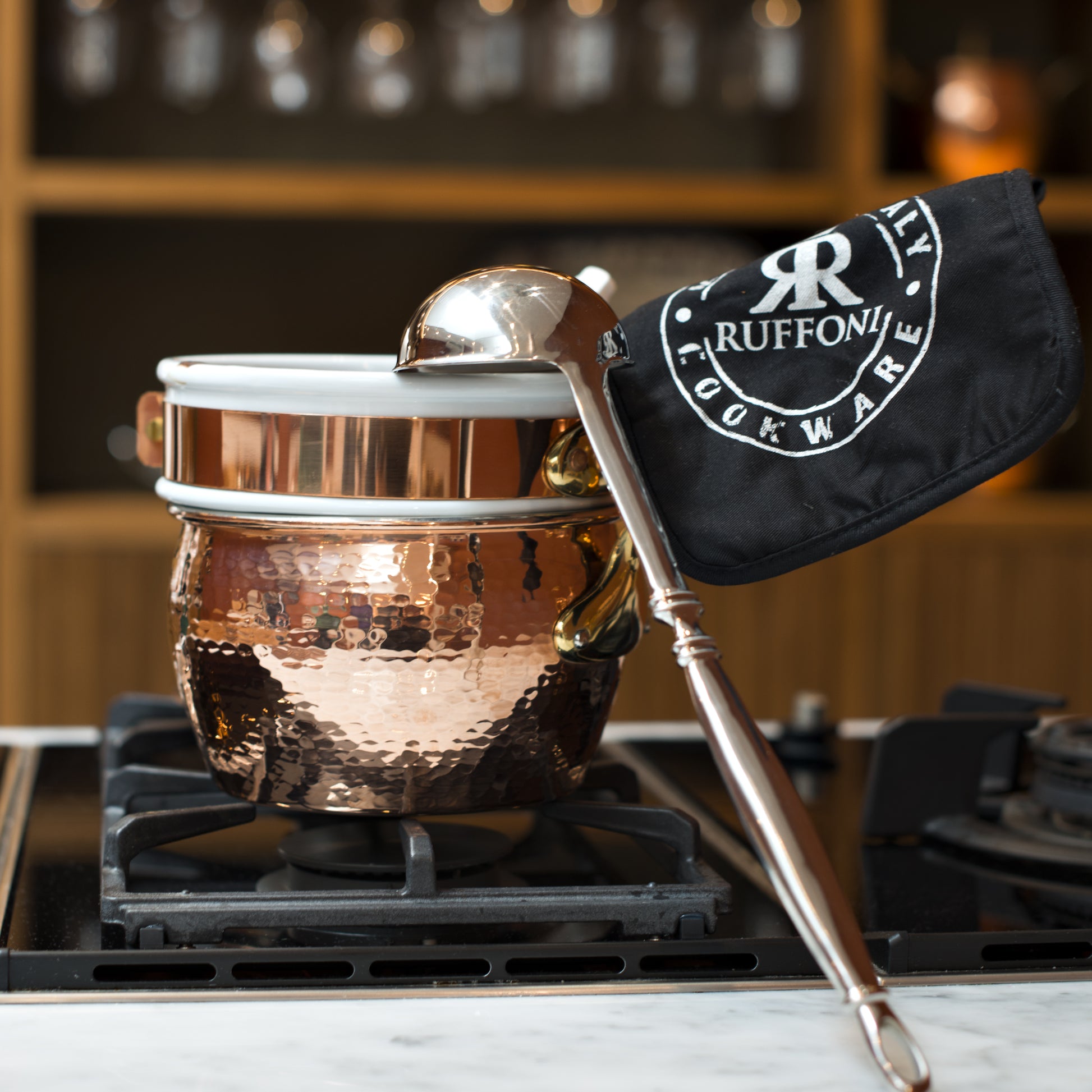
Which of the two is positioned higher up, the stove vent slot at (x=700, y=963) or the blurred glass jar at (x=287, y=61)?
the blurred glass jar at (x=287, y=61)

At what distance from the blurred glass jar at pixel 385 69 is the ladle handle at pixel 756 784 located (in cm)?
171

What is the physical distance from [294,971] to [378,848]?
4.0 inches

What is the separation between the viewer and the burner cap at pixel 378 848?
499mm

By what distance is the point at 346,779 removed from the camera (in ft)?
1.52

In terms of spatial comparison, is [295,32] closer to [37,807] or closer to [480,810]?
[37,807]

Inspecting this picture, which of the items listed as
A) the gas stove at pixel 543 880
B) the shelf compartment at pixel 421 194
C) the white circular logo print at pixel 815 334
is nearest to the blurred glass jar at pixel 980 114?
the shelf compartment at pixel 421 194

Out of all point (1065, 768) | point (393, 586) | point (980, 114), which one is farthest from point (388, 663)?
point (980, 114)

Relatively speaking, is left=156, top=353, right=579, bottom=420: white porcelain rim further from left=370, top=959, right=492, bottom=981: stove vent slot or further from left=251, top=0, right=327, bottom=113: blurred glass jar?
left=251, top=0, right=327, bottom=113: blurred glass jar

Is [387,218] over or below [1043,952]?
over

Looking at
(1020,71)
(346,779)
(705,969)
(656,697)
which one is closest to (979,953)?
(705,969)

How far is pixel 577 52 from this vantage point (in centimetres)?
204

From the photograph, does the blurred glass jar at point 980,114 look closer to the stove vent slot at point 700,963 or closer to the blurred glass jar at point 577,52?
the blurred glass jar at point 577,52

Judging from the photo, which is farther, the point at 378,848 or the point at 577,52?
the point at 577,52

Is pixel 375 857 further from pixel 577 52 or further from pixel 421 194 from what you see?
pixel 577 52
